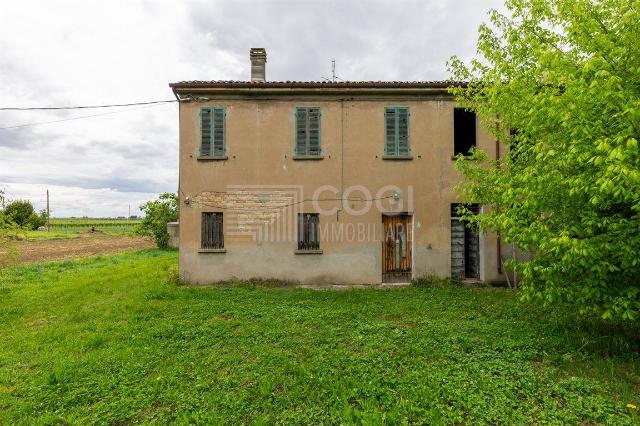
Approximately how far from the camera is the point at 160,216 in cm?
2066

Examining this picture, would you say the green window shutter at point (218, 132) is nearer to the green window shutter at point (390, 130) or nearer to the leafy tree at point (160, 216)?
the green window shutter at point (390, 130)

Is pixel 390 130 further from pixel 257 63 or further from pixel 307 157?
pixel 257 63

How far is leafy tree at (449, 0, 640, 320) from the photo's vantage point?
3770 millimetres

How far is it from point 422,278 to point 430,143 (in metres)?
4.39

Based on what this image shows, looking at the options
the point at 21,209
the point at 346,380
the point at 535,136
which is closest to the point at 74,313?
the point at 346,380

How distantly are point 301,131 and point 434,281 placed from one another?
645 centimetres

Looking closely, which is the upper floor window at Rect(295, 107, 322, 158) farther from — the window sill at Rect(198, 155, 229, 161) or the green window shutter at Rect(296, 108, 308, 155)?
the window sill at Rect(198, 155, 229, 161)

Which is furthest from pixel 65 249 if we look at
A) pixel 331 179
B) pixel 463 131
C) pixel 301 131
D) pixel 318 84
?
pixel 463 131

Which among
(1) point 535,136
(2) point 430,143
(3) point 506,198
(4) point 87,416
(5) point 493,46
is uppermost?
(5) point 493,46

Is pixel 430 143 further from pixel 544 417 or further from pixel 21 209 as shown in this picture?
pixel 21 209

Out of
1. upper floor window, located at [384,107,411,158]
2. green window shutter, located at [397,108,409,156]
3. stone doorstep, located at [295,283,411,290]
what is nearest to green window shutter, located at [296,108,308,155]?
upper floor window, located at [384,107,411,158]

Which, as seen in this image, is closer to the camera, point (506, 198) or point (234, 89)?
point (506, 198)

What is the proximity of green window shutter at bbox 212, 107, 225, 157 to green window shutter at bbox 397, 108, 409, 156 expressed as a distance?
572 centimetres

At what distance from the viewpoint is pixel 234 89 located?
9352 millimetres
